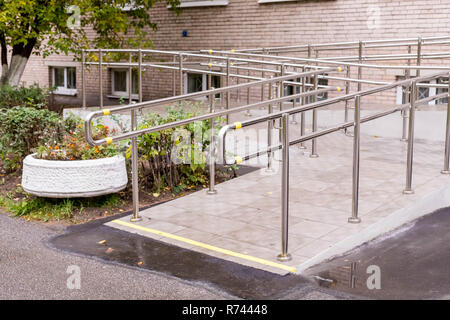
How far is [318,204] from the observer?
19.9 feet

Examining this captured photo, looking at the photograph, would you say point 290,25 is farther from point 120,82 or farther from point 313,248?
point 313,248

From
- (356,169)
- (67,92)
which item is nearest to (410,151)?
(356,169)

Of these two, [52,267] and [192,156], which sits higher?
[192,156]

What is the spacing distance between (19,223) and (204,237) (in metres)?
1.92

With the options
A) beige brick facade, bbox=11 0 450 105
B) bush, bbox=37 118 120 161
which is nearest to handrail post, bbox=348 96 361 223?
bush, bbox=37 118 120 161

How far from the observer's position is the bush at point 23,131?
7682mm

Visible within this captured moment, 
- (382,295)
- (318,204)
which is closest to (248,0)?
(318,204)

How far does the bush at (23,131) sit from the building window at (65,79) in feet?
34.6

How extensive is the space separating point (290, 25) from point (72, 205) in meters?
8.06

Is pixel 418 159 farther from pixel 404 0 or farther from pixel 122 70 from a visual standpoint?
pixel 122 70

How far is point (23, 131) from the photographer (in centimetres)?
768

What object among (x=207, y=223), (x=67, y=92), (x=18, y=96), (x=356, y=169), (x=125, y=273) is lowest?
(x=125, y=273)
